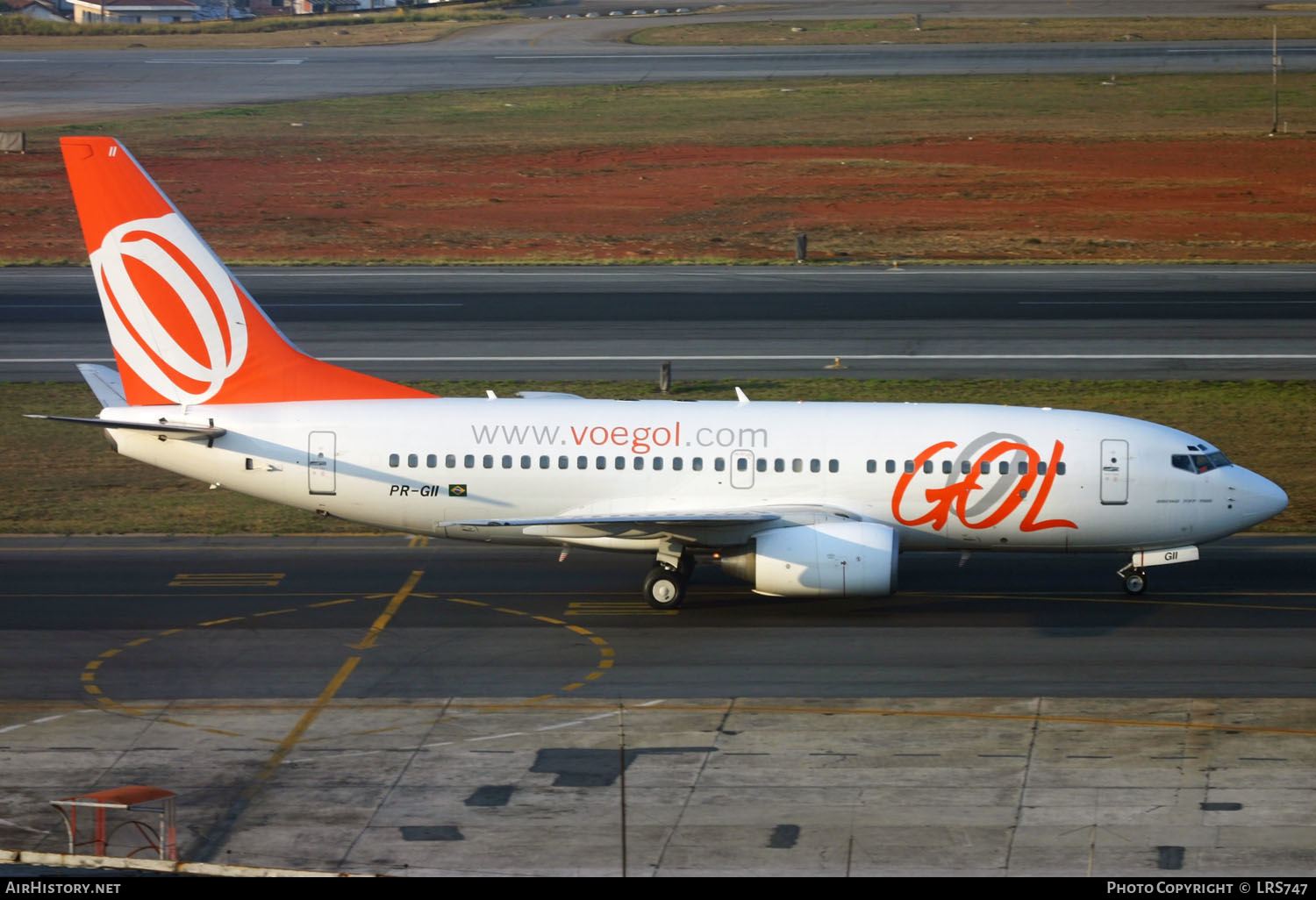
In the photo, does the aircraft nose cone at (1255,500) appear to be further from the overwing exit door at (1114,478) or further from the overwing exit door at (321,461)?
the overwing exit door at (321,461)

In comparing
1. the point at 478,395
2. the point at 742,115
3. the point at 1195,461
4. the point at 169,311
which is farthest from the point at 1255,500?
the point at 742,115

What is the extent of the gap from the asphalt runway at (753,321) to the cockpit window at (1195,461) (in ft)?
61.3

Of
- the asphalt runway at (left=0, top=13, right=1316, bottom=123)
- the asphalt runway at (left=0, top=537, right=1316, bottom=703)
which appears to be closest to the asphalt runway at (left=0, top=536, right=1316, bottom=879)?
the asphalt runway at (left=0, top=537, right=1316, bottom=703)

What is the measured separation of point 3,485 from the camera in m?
40.3

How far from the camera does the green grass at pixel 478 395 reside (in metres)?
38.0

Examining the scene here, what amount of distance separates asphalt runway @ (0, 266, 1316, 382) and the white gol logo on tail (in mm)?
18479

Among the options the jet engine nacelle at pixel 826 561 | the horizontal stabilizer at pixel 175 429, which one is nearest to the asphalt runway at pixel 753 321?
the horizontal stabilizer at pixel 175 429

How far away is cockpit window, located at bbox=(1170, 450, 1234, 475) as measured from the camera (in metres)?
31.5

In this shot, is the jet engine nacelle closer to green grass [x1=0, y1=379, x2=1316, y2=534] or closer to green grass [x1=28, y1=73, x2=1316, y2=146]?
green grass [x1=0, y1=379, x2=1316, y2=534]

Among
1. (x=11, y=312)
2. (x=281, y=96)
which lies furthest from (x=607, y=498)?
(x=281, y=96)

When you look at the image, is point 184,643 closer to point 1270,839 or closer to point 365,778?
point 365,778

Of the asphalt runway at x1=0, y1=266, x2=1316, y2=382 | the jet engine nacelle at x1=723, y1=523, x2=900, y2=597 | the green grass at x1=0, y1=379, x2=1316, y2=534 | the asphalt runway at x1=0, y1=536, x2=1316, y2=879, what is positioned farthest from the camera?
the asphalt runway at x1=0, y1=266, x2=1316, y2=382

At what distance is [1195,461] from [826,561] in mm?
8434

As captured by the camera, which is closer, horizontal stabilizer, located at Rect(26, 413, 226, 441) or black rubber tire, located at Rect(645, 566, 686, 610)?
black rubber tire, located at Rect(645, 566, 686, 610)
